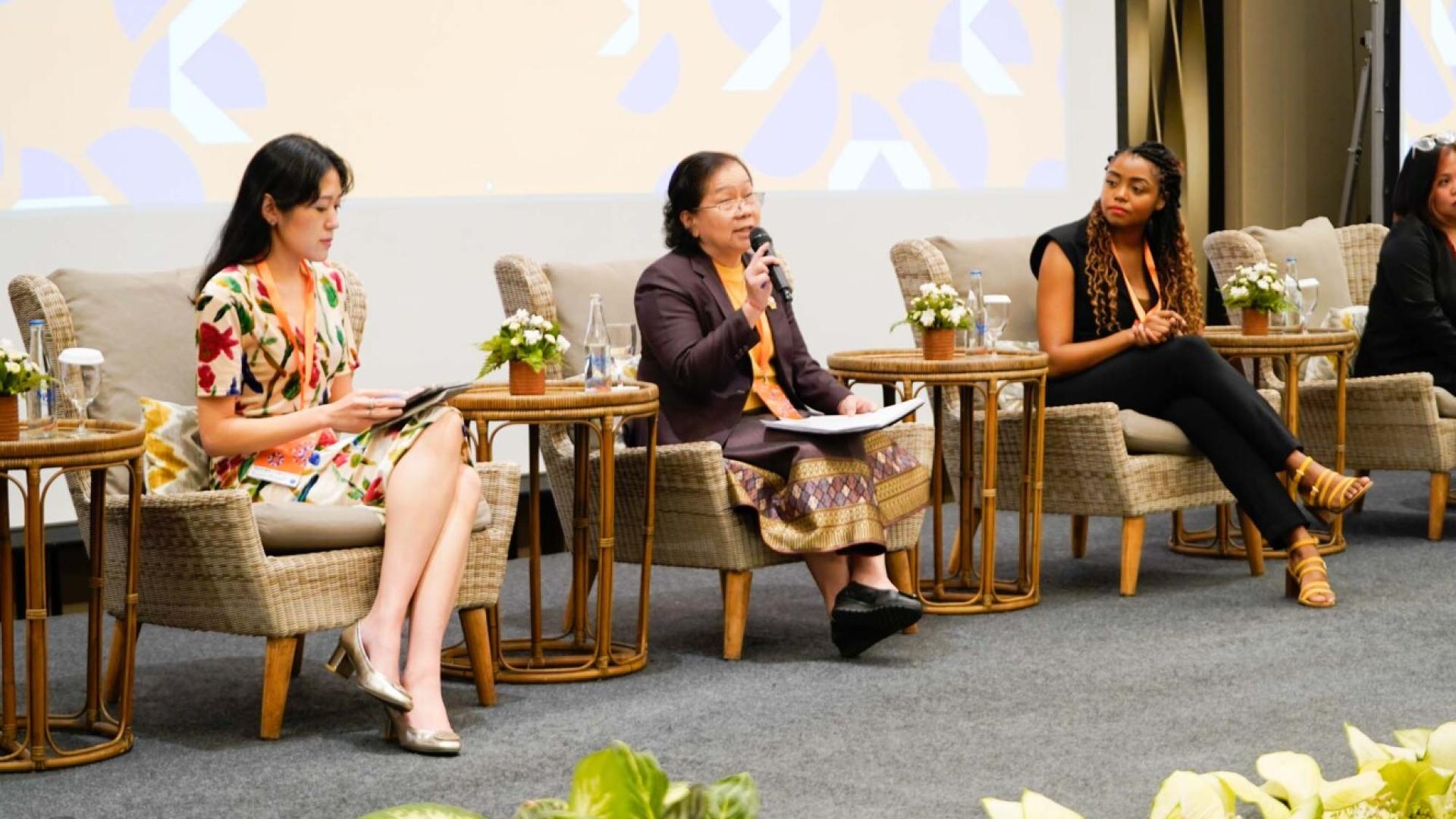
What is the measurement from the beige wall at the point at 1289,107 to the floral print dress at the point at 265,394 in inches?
226

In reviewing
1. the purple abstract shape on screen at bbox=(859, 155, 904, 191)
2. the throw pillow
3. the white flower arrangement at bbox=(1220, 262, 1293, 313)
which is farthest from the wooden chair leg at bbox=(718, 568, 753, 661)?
the purple abstract shape on screen at bbox=(859, 155, 904, 191)

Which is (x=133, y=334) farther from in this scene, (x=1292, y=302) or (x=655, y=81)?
(x=1292, y=302)

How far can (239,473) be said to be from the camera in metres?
3.41

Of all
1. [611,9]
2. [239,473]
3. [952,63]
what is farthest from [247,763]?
[952,63]

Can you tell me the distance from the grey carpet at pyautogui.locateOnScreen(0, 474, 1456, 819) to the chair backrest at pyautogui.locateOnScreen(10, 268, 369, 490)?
2.08ft

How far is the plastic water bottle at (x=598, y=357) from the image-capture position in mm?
3721

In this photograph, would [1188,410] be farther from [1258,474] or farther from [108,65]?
[108,65]

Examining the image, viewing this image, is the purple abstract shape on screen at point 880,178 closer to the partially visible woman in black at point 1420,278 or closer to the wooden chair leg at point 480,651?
the partially visible woman in black at point 1420,278

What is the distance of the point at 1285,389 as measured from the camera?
16.9ft

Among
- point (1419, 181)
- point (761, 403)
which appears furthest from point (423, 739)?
point (1419, 181)

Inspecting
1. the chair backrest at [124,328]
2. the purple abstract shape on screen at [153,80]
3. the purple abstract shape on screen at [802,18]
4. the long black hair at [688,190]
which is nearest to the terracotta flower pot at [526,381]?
the long black hair at [688,190]

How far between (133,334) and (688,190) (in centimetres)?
125

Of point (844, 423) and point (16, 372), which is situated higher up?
point (16, 372)

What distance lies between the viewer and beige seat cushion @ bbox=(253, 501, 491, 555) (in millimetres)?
3264
